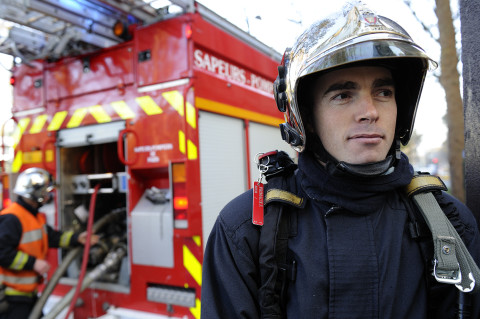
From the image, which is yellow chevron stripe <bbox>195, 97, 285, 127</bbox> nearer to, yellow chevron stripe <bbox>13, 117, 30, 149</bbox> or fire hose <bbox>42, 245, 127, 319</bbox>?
fire hose <bbox>42, 245, 127, 319</bbox>

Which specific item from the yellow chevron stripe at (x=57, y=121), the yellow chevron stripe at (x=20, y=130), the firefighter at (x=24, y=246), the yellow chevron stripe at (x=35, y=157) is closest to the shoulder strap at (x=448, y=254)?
the firefighter at (x=24, y=246)

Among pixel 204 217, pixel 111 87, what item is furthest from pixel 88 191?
pixel 204 217

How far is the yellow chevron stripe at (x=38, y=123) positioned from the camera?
147 inches

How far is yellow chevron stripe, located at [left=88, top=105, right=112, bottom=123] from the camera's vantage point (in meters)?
3.32

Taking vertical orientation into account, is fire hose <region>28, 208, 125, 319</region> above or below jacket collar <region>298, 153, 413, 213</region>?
below

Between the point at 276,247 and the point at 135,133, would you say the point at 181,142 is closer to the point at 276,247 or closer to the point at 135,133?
the point at 135,133

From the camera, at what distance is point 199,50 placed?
3.07 m

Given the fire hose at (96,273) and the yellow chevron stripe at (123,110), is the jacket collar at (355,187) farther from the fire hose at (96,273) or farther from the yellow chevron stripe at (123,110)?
the fire hose at (96,273)

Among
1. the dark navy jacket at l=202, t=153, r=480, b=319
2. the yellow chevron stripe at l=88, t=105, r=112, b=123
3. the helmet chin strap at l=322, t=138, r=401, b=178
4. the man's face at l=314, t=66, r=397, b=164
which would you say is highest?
the yellow chevron stripe at l=88, t=105, r=112, b=123

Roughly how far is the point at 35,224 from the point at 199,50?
6.90 feet

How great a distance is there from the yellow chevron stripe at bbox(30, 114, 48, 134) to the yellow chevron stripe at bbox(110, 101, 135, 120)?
975 mm

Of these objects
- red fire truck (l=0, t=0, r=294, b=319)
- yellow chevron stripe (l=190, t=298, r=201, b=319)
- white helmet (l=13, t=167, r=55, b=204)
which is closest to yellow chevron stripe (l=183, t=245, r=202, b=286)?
red fire truck (l=0, t=0, r=294, b=319)

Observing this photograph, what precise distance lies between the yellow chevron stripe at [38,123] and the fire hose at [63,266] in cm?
117

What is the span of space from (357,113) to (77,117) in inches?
120
